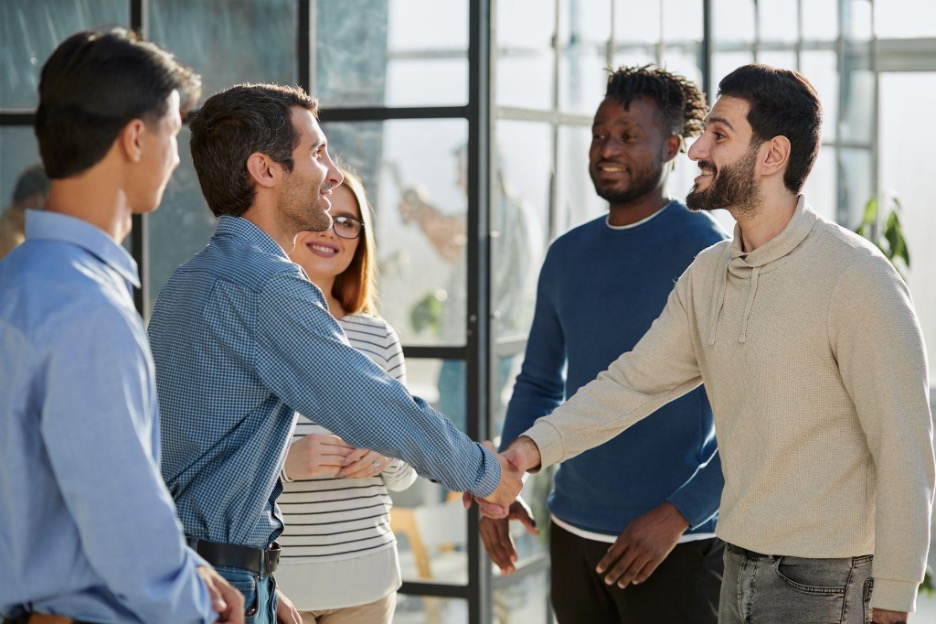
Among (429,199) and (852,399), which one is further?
(429,199)

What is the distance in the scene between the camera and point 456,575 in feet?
13.6

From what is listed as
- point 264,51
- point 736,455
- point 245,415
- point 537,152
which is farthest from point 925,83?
point 245,415

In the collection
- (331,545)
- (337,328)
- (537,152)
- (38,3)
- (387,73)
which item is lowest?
(331,545)

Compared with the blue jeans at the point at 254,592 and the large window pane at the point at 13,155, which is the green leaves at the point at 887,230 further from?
the large window pane at the point at 13,155

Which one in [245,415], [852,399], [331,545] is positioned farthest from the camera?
[331,545]

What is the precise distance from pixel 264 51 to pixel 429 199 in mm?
838

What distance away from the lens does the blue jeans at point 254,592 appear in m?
1.97

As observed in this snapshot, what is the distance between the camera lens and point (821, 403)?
2.23m

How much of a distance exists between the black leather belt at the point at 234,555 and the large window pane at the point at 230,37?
2604mm

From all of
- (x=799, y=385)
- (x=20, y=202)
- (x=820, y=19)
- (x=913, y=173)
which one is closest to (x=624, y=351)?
(x=799, y=385)

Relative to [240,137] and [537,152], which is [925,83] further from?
[240,137]

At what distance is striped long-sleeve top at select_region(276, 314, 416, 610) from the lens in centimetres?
268

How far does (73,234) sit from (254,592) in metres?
0.74

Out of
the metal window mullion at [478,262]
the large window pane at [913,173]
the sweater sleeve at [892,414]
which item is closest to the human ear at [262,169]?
the sweater sleeve at [892,414]
